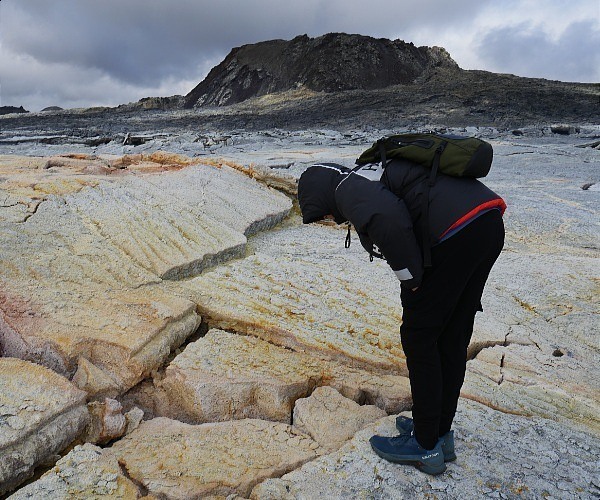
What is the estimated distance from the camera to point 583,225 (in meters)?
5.65

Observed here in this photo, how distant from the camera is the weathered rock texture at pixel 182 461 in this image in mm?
1862

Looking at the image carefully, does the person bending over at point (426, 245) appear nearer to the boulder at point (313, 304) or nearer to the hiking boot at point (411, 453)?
the hiking boot at point (411, 453)

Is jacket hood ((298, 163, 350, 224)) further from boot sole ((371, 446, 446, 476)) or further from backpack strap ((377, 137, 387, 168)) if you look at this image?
boot sole ((371, 446, 446, 476))

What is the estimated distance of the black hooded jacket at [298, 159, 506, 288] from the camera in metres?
1.67

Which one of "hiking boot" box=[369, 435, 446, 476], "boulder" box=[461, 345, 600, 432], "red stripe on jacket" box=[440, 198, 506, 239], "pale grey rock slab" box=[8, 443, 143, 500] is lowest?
"boulder" box=[461, 345, 600, 432]

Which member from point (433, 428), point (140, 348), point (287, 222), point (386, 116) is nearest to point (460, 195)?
point (433, 428)

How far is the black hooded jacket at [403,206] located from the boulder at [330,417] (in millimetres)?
936

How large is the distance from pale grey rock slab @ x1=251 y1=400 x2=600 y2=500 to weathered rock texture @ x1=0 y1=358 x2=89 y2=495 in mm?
962

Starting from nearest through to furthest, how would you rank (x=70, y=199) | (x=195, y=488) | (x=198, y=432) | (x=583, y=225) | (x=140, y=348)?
(x=195, y=488) < (x=198, y=432) < (x=140, y=348) < (x=70, y=199) < (x=583, y=225)

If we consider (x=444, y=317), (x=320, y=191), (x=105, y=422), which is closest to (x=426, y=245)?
(x=444, y=317)

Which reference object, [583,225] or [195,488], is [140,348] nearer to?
[195,488]

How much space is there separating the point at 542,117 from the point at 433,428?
2516 centimetres

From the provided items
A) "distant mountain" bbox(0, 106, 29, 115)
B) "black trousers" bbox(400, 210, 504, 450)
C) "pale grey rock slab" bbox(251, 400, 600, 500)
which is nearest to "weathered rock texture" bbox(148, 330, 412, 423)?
"pale grey rock slab" bbox(251, 400, 600, 500)

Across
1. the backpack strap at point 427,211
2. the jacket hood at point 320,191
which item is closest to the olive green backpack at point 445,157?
the backpack strap at point 427,211
